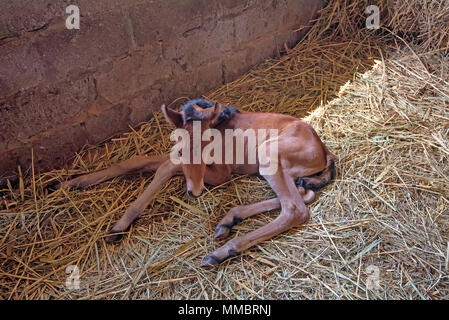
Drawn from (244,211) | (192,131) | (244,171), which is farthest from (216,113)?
(244,211)

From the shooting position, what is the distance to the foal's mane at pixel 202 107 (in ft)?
10.3

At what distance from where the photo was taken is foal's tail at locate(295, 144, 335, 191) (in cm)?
341

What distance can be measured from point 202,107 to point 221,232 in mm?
1104

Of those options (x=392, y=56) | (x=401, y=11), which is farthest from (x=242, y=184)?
(x=401, y=11)

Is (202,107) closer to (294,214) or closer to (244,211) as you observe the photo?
(244,211)

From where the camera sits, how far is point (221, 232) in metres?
3.08

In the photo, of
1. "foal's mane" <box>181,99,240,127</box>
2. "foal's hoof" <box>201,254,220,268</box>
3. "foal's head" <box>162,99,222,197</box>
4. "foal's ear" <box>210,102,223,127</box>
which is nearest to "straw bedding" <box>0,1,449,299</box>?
"foal's hoof" <box>201,254,220,268</box>

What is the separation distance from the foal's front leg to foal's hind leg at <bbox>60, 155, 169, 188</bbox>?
5.3 inches

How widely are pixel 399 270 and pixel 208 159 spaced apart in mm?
1670

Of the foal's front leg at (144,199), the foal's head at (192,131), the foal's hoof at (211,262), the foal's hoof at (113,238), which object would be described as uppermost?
the foal's head at (192,131)

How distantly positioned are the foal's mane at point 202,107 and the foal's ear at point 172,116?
5 centimetres

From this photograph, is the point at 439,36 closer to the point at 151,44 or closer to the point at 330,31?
the point at 330,31

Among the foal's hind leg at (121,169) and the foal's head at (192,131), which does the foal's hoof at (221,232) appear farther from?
the foal's hind leg at (121,169)

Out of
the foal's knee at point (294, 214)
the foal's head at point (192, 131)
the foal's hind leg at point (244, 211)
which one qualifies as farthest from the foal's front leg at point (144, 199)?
the foal's knee at point (294, 214)
